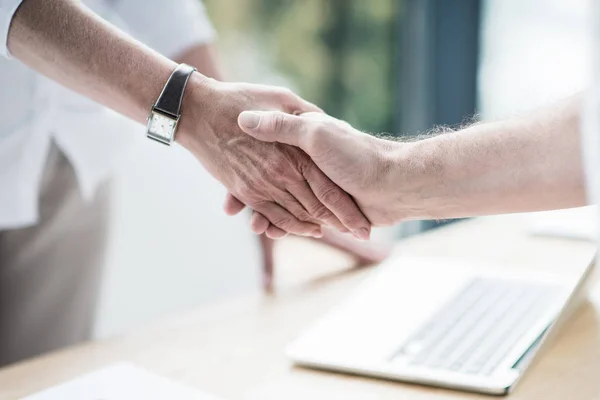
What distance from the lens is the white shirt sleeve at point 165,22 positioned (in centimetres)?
139

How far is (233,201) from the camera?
1149 millimetres

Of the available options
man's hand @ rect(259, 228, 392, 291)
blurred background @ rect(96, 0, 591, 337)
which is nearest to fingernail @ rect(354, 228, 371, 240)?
man's hand @ rect(259, 228, 392, 291)

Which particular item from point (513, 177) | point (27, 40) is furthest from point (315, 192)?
point (27, 40)

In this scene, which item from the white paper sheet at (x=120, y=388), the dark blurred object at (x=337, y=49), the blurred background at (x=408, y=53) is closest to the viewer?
the white paper sheet at (x=120, y=388)

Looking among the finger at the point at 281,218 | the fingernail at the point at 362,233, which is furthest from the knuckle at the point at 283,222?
the fingernail at the point at 362,233

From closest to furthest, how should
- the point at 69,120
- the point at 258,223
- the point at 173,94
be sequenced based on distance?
the point at 173,94
the point at 258,223
the point at 69,120

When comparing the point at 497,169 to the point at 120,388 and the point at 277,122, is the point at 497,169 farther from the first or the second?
the point at 120,388

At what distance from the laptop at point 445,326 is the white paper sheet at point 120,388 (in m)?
0.15

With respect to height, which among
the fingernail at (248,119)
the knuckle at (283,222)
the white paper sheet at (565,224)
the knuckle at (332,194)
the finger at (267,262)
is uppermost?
the fingernail at (248,119)

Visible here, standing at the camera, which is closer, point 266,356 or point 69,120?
point 266,356

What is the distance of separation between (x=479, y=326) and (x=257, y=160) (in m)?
0.39

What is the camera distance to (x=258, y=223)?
1.15 meters

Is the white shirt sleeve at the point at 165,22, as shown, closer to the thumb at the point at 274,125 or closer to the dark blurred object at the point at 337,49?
the thumb at the point at 274,125

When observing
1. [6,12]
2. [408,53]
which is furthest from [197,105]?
[408,53]
